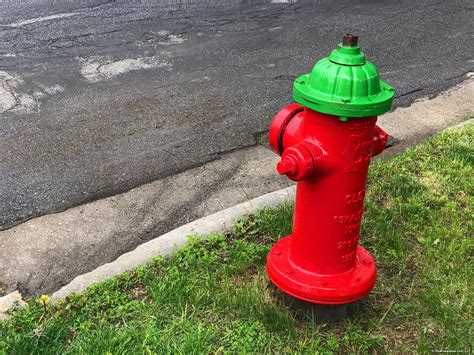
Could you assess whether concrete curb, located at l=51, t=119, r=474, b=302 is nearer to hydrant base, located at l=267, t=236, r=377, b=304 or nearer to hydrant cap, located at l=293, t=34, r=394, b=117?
hydrant base, located at l=267, t=236, r=377, b=304

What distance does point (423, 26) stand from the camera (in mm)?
7156

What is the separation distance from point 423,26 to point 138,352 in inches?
244

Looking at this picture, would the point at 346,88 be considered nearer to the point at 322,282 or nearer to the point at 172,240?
the point at 322,282

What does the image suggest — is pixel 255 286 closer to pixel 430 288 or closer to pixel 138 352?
pixel 138 352

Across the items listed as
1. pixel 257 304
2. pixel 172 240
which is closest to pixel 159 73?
pixel 172 240

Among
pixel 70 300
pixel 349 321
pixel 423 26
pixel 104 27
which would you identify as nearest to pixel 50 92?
pixel 104 27

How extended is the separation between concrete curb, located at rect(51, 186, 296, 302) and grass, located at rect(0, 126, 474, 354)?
8 cm

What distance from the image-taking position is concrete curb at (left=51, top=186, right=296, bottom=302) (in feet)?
9.04

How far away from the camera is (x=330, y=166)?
2.14 metres

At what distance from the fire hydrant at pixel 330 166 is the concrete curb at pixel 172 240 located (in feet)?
2.18

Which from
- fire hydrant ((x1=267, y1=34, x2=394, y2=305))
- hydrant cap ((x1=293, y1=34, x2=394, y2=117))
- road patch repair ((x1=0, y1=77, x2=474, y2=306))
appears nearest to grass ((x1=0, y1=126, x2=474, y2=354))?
fire hydrant ((x1=267, y1=34, x2=394, y2=305))

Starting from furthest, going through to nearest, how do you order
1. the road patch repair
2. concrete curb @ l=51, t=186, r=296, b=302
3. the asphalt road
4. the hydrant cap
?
1. the asphalt road
2. the road patch repair
3. concrete curb @ l=51, t=186, r=296, b=302
4. the hydrant cap

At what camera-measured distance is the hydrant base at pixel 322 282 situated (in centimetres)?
228

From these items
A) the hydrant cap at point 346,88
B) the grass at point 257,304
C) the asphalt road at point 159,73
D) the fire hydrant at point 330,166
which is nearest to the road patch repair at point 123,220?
the asphalt road at point 159,73
